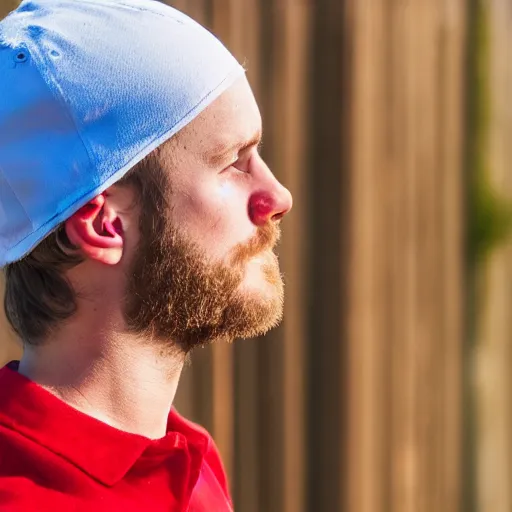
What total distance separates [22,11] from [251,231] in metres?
0.56

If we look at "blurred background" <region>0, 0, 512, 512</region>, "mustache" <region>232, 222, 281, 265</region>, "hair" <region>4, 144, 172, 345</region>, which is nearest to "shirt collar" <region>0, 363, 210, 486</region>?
"hair" <region>4, 144, 172, 345</region>

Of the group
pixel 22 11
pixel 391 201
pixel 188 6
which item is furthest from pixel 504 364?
pixel 22 11

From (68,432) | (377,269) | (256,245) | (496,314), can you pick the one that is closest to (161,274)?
(256,245)

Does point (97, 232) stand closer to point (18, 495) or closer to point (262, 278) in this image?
point (262, 278)

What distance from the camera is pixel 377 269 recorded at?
3.40 meters

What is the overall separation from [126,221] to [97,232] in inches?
2.3

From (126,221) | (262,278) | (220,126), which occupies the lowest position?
(262,278)

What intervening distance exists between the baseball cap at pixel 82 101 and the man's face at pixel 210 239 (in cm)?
6

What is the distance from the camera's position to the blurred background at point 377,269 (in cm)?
307

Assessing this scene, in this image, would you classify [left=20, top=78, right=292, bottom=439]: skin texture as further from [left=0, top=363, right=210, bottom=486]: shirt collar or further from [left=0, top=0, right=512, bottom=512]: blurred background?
[left=0, top=0, right=512, bottom=512]: blurred background

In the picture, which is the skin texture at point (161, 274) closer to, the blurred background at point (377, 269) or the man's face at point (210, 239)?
the man's face at point (210, 239)

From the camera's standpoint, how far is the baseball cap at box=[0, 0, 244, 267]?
69.5 inches

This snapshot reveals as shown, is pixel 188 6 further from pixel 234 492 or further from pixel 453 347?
pixel 453 347

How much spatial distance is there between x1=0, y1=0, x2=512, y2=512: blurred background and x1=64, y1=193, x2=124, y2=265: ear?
0.87 m
